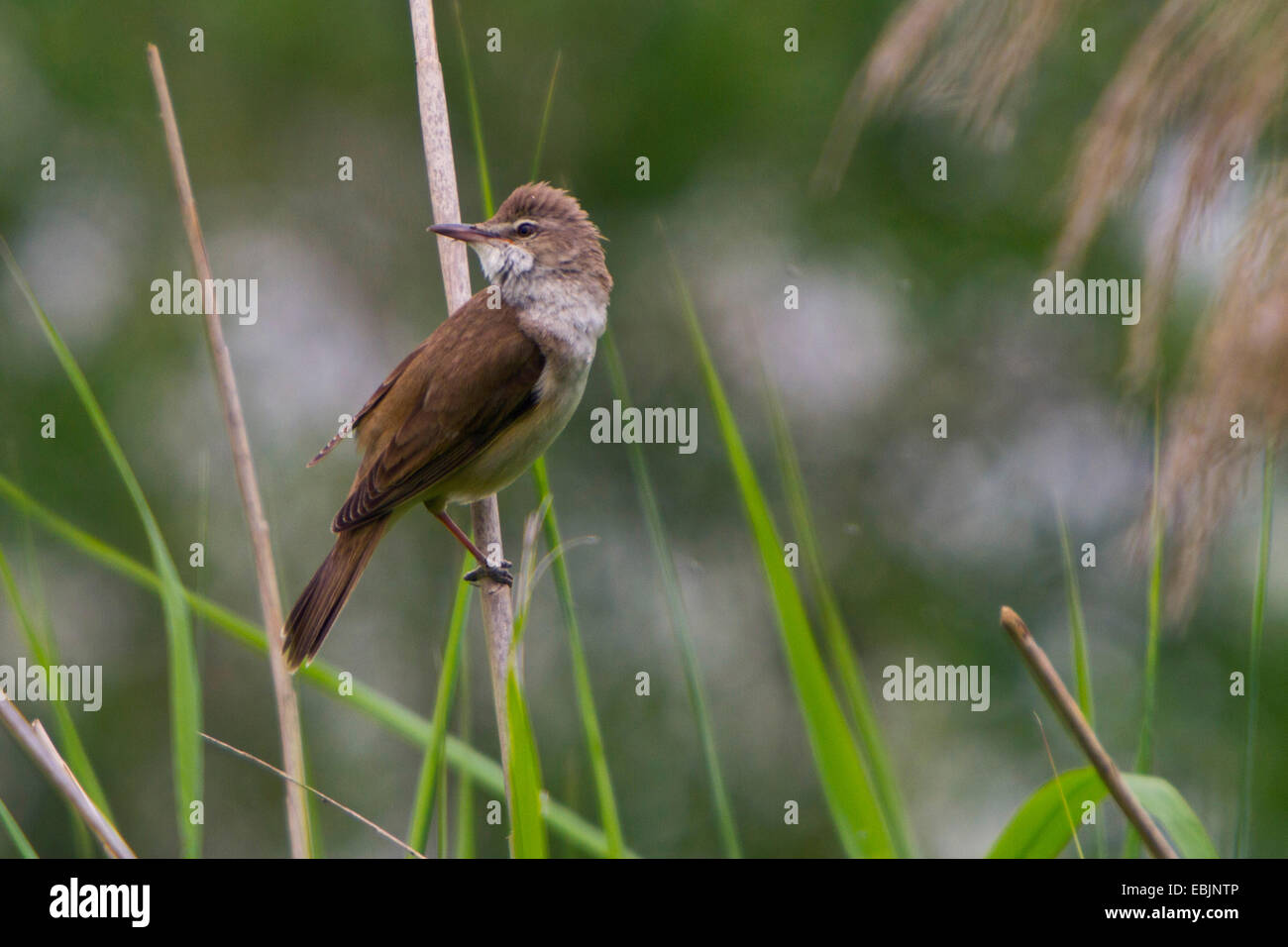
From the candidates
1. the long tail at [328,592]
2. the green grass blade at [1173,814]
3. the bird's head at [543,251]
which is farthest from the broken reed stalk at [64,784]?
the bird's head at [543,251]

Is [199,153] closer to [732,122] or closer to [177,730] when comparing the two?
[732,122]

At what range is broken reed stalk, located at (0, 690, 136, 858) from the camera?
147cm

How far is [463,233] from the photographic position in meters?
2.42

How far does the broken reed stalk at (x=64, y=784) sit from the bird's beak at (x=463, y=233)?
1.15m

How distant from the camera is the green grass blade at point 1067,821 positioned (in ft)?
4.17

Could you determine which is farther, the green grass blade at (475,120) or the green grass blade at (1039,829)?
the green grass blade at (475,120)

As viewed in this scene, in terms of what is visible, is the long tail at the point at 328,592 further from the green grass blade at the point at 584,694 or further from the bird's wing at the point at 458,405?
the green grass blade at the point at 584,694

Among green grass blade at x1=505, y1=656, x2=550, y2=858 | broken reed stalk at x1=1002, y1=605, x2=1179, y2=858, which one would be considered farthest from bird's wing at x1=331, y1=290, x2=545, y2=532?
broken reed stalk at x1=1002, y1=605, x2=1179, y2=858

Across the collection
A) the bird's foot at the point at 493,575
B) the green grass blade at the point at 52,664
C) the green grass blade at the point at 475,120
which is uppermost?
the green grass blade at the point at 475,120

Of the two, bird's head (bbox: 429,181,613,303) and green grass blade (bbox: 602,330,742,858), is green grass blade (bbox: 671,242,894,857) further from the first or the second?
bird's head (bbox: 429,181,613,303)

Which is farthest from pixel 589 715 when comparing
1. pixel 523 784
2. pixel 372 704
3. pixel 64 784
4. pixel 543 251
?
pixel 543 251

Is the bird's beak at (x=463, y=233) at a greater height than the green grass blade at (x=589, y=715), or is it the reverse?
the bird's beak at (x=463, y=233)

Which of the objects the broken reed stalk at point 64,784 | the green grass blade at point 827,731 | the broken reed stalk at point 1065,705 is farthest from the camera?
the broken reed stalk at point 64,784
